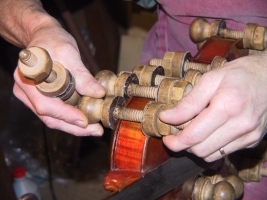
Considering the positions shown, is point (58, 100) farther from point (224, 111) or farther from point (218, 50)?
point (218, 50)

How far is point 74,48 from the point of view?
79 centimetres

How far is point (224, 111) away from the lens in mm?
617

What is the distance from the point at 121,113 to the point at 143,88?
7cm

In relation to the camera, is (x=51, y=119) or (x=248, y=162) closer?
(x=51, y=119)

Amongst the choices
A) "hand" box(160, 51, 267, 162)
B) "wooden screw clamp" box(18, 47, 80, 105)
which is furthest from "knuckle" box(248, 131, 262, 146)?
"wooden screw clamp" box(18, 47, 80, 105)

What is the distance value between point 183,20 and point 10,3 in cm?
48

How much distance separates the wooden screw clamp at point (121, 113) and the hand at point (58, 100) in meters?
0.01

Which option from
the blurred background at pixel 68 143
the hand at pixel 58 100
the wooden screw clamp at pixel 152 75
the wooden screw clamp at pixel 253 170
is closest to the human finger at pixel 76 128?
the hand at pixel 58 100

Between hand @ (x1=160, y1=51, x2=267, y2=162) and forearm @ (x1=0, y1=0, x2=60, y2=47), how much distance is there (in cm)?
39

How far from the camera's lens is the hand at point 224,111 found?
0.62 metres

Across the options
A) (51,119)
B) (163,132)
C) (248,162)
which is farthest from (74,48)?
(248,162)

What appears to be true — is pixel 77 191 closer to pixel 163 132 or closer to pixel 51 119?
Answer: pixel 51 119

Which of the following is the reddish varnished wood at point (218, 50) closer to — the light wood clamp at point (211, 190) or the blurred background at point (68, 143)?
the light wood clamp at point (211, 190)

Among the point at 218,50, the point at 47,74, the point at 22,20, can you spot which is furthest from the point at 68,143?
the point at 47,74
